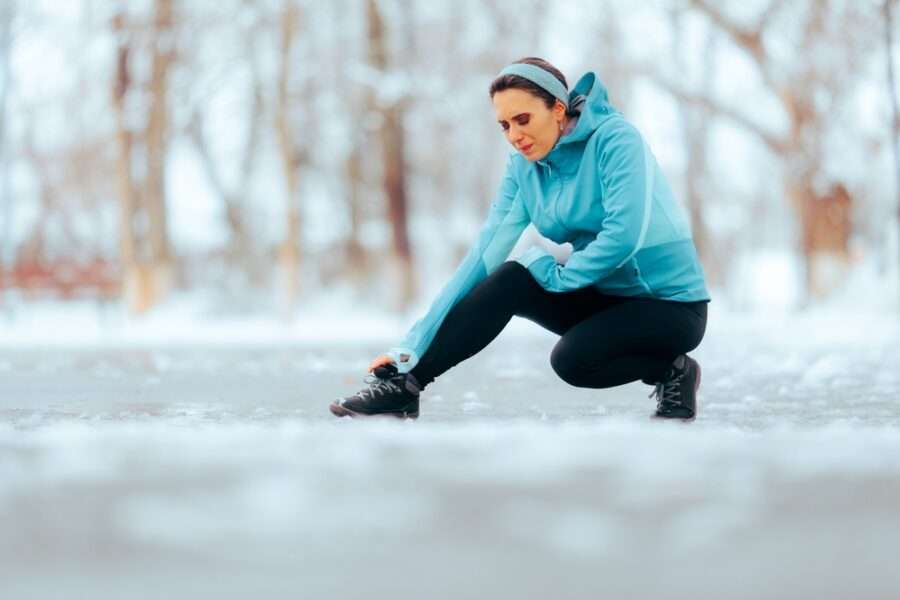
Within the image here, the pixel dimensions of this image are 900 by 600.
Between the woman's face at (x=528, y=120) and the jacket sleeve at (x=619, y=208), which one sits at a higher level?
the woman's face at (x=528, y=120)

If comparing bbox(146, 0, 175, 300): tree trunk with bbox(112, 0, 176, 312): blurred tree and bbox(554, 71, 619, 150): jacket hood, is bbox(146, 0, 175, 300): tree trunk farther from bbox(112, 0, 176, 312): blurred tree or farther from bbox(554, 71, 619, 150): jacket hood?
bbox(554, 71, 619, 150): jacket hood

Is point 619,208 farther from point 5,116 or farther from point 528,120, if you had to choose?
point 5,116

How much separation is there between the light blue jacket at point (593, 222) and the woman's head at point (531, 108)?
0.06 metres

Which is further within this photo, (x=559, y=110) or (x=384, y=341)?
(x=384, y=341)

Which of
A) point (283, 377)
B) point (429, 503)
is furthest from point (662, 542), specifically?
point (283, 377)

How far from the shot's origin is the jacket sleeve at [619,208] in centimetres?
434

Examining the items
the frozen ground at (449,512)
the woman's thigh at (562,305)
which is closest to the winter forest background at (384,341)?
the frozen ground at (449,512)

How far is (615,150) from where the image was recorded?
14.4ft

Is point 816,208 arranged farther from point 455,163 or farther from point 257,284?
point 455,163

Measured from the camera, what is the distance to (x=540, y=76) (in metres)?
4.41

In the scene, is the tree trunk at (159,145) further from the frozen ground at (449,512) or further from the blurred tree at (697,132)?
the frozen ground at (449,512)

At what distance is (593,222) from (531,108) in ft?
1.56

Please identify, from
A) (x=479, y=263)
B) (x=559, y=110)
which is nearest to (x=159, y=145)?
(x=479, y=263)

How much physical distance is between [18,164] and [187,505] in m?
39.1
